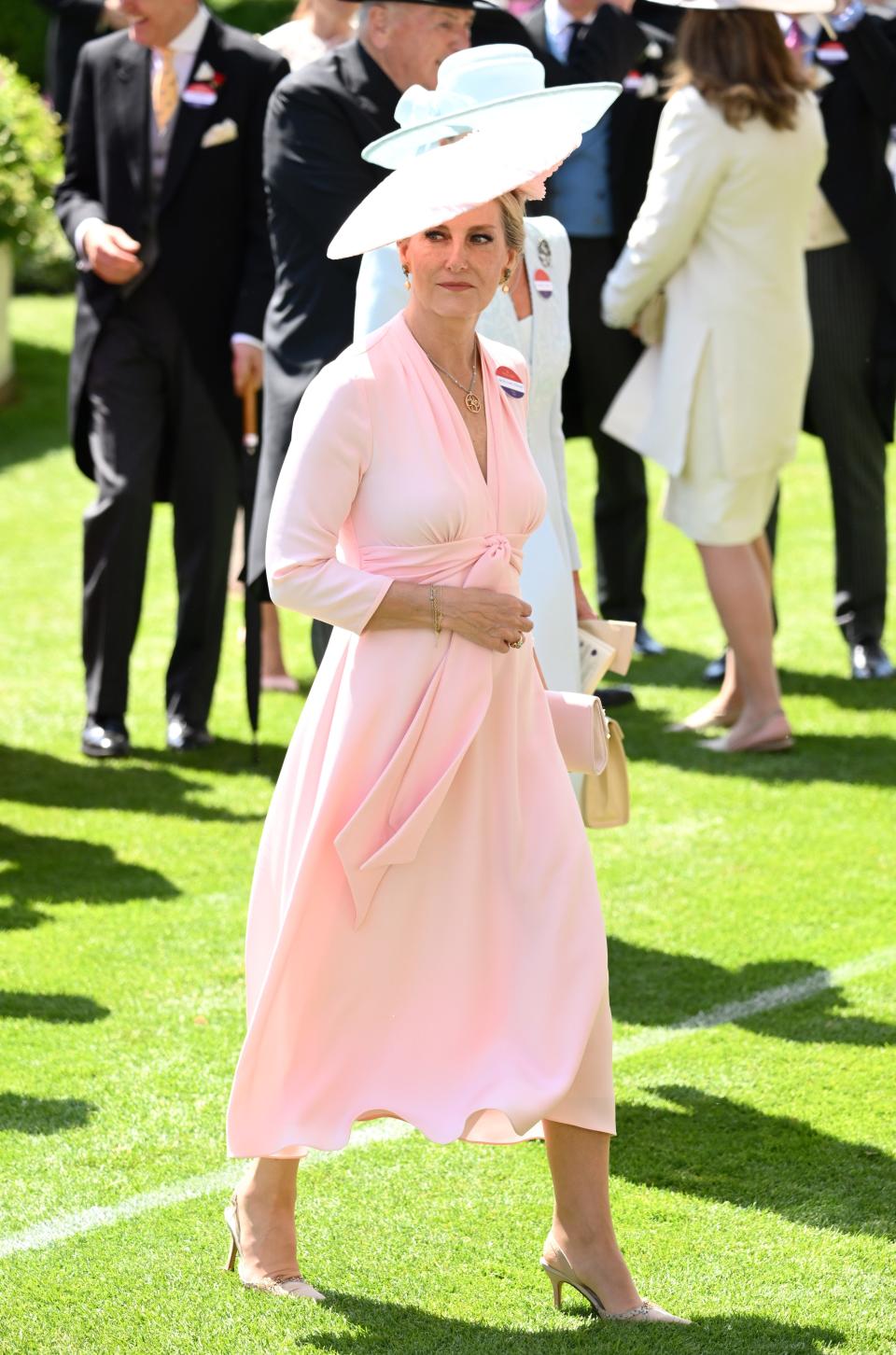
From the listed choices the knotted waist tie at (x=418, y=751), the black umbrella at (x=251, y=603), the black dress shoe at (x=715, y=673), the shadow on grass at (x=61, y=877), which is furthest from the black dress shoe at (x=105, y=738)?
A: the knotted waist tie at (x=418, y=751)

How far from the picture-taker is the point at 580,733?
4.16m

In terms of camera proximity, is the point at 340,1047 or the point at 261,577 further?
the point at 261,577

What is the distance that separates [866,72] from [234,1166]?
5.57 metres

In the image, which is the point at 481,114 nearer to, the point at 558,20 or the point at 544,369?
the point at 544,369

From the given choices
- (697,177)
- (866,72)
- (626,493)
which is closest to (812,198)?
(697,177)

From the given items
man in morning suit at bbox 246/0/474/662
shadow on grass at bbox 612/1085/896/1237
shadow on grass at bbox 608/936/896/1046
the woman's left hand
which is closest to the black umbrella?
man in morning suit at bbox 246/0/474/662

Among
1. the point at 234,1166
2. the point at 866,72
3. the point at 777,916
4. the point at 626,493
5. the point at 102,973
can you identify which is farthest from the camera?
the point at 626,493

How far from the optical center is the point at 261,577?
20.2 feet

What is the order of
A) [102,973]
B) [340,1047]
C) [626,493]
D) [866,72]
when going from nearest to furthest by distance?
1. [340,1047]
2. [102,973]
3. [866,72]
4. [626,493]

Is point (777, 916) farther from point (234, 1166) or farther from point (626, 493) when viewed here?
point (626, 493)

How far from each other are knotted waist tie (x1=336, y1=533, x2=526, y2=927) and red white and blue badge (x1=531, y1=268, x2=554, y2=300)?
4.45 feet

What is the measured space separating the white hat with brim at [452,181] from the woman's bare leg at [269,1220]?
1602 millimetres

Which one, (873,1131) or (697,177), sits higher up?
(697,177)

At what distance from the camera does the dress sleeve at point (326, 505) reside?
359cm
